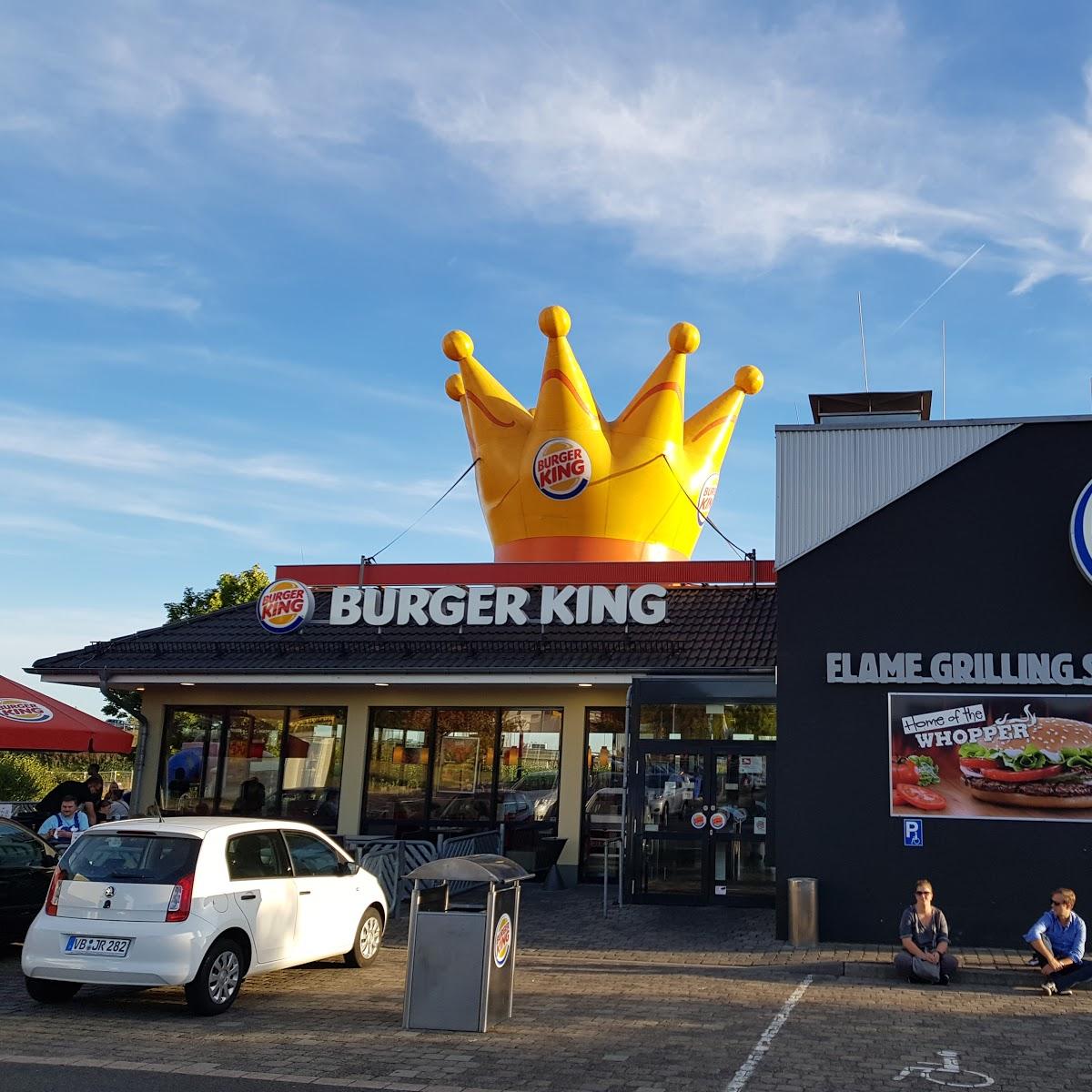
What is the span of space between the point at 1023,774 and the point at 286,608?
39.9 feet

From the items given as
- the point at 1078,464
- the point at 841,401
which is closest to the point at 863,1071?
the point at 1078,464

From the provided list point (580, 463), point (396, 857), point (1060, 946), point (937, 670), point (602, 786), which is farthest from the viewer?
point (580, 463)

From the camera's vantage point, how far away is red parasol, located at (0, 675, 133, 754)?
1434 centimetres

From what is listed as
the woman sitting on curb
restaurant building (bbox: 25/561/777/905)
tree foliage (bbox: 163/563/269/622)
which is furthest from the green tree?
the woman sitting on curb

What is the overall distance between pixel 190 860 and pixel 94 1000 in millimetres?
1680

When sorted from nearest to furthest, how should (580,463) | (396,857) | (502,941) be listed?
(502,941), (396,857), (580,463)

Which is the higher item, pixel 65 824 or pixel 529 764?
pixel 529 764

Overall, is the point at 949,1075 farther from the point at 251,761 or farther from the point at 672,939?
the point at 251,761

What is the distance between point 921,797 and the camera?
12766 mm

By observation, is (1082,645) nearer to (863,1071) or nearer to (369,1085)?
(863,1071)

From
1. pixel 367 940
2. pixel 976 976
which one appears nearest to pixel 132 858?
pixel 367 940

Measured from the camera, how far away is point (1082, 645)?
41.8 feet

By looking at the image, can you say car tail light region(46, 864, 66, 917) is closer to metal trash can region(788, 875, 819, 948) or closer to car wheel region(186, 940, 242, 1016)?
car wheel region(186, 940, 242, 1016)

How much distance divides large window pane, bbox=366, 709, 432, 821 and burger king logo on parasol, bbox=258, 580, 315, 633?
2.07m
